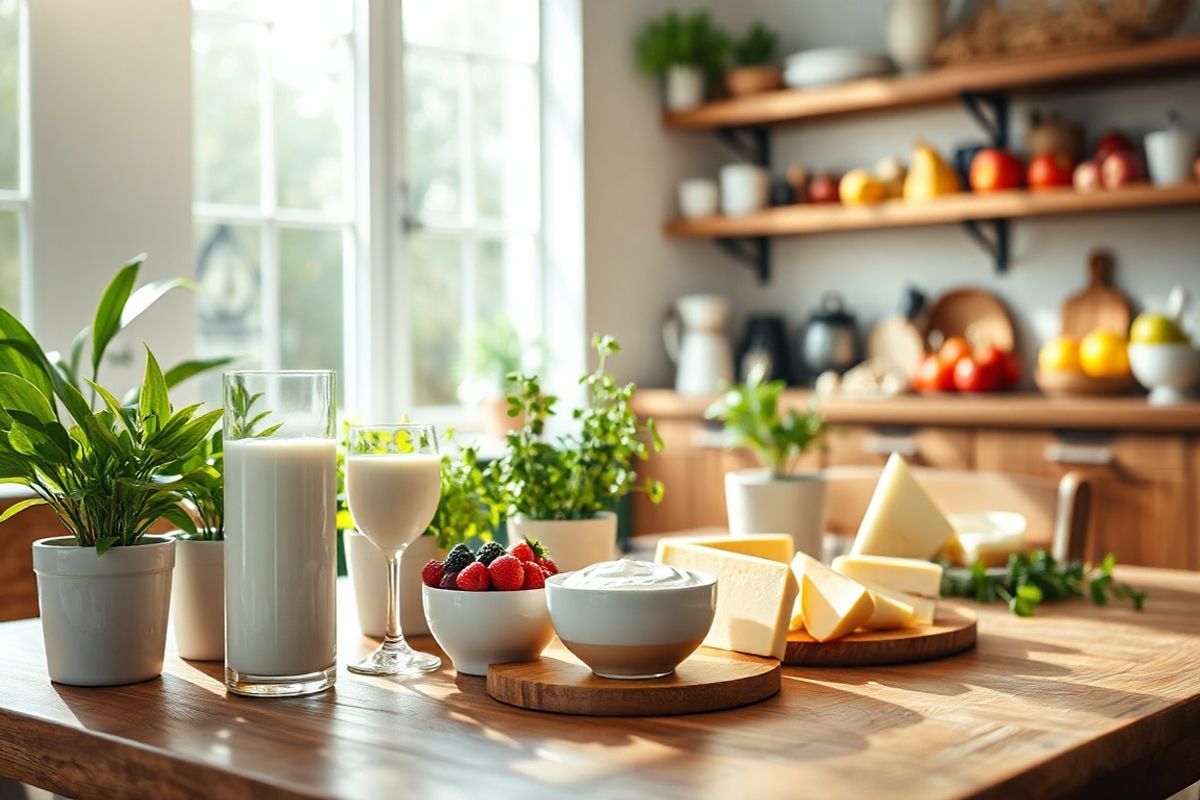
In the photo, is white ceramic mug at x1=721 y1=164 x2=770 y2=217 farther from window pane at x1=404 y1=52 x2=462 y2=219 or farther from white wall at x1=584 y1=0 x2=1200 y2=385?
window pane at x1=404 y1=52 x2=462 y2=219

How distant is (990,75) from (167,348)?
7.75 feet

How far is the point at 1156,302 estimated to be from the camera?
3.94 m

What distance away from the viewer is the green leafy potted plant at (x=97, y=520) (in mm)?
1217

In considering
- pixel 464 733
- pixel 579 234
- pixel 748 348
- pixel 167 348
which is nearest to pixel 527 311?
pixel 579 234

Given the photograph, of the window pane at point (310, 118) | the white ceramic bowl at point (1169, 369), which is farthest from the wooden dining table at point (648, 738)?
the window pane at point (310, 118)

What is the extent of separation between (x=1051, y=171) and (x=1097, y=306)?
45 centimetres

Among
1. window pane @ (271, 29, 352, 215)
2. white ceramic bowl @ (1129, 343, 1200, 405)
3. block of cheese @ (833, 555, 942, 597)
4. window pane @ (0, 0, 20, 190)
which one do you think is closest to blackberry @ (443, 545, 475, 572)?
block of cheese @ (833, 555, 942, 597)

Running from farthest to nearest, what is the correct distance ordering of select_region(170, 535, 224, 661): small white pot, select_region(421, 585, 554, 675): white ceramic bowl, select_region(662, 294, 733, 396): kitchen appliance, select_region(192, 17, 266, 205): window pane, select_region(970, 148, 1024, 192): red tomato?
select_region(662, 294, 733, 396): kitchen appliance
select_region(970, 148, 1024, 192): red tomato
select_region(192, 17, 266, 205): window pane
select_region(170, 535, 224, 661): small white pot
select_region(421, 585, 554, 675): white ceramic bowl

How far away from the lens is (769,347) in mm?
4574

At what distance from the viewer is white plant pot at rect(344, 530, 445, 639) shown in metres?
1.42

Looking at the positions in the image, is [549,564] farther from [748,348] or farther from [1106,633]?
[748,348]

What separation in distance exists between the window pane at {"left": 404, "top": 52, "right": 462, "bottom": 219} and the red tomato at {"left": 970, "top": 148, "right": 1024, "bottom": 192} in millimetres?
1589

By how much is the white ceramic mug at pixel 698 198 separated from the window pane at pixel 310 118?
1.23 metres

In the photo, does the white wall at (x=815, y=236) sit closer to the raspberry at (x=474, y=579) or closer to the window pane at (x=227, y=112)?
the window pane at (x=227, y=112)
